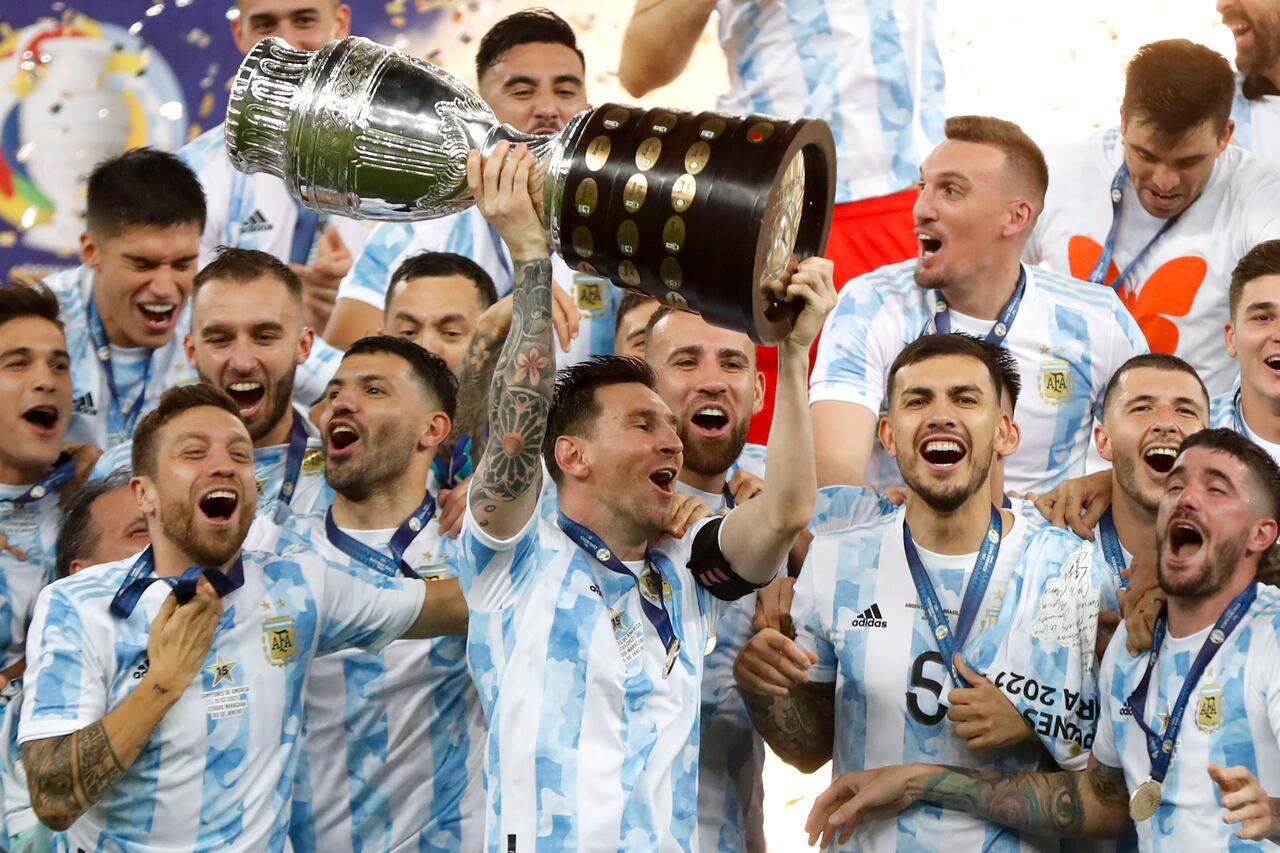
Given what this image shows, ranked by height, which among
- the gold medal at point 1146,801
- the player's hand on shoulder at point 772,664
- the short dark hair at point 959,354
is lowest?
the gold medal at point 1146,801

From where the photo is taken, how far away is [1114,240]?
16.7 feet

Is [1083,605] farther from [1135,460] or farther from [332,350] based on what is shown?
[332,350]

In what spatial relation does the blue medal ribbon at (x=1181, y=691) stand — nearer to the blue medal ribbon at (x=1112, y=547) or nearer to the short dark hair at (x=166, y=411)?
the blue medal ribbon at (x=1112, y=547)

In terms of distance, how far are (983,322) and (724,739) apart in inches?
47.2

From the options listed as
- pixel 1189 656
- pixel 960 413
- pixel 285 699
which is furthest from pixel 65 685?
pixel 1189 656

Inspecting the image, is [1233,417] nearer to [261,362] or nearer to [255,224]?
[261,362]

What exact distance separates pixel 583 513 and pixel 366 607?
1.71ft

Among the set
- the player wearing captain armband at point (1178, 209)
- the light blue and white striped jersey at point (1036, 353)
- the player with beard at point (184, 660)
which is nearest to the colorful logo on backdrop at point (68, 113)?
the player with beard at point (184, 660)

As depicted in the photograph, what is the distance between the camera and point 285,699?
149 inches

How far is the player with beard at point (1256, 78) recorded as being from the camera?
520 cm

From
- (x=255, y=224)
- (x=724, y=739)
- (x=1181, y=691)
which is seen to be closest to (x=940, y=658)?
(x=1181, y=691)

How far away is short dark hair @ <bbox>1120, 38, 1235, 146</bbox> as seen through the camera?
484 centimetres

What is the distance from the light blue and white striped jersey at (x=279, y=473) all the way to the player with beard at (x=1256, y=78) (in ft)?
8.90

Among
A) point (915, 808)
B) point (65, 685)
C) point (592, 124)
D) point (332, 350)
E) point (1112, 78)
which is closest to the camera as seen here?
point (592, 124)
